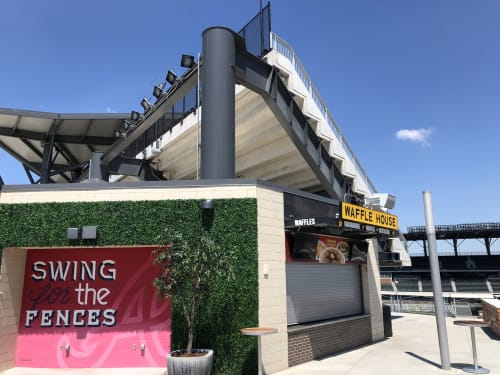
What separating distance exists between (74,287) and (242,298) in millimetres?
5205

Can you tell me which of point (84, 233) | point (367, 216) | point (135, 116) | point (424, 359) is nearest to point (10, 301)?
point (84, 233)

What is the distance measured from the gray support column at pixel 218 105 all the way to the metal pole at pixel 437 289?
6.10 metres

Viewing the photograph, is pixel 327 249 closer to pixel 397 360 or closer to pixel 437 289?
pixel 437 289

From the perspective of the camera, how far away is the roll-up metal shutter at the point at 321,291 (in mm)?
12086

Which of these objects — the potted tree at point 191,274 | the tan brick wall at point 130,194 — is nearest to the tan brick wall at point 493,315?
the tan brick wall at point 130,194

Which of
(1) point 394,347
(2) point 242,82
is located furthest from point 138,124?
(1) point 394,347

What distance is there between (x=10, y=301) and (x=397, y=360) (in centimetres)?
1185

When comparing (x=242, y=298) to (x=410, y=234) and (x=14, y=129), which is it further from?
(x=410, y=234)

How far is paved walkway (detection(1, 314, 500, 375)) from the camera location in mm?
10227

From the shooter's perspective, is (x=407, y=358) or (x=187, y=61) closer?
(x=407, y=358)

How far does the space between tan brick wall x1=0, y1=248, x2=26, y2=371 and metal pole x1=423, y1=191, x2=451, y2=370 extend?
1219 centimetres

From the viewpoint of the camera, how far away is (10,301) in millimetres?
10617

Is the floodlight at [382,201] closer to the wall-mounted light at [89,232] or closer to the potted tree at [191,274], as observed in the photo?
the potted tree at [191,274]

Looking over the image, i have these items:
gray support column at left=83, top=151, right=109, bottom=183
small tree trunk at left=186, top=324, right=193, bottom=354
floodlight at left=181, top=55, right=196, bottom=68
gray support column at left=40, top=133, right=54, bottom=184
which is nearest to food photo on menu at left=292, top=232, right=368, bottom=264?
small tree trunk at left=186, top=324, right=193, bottom=354
